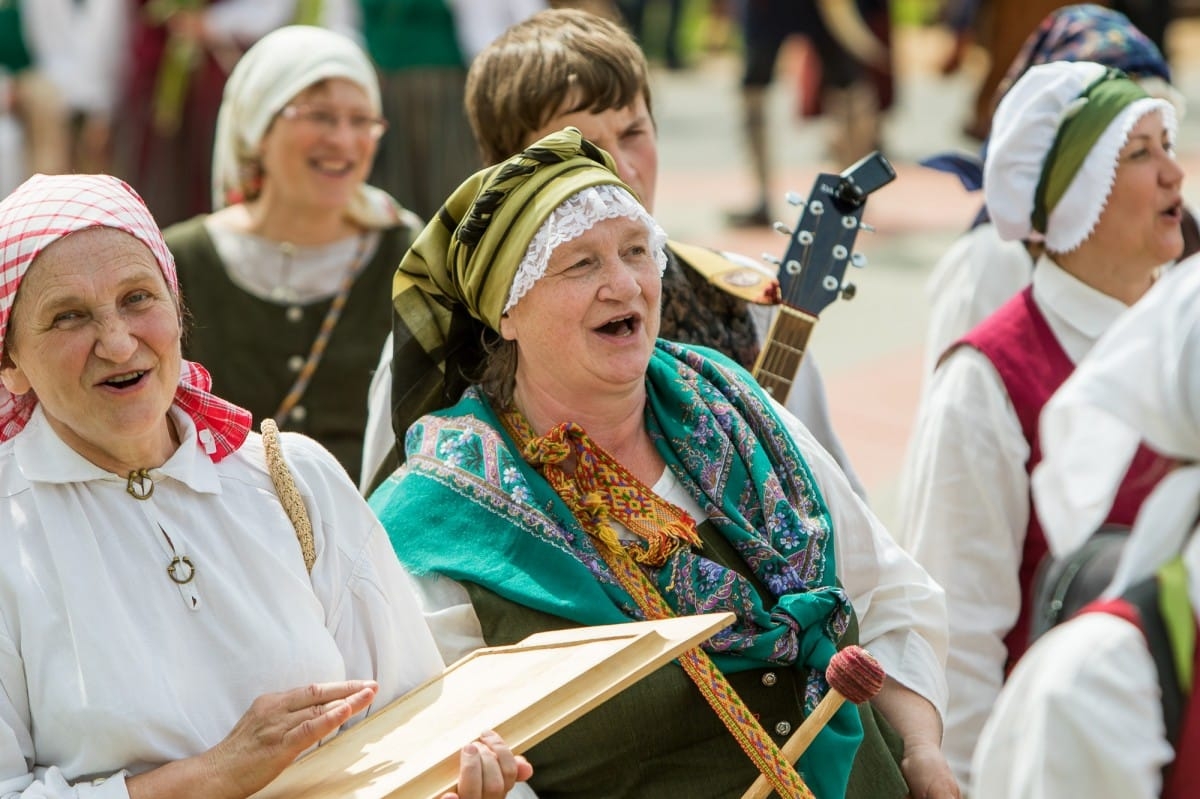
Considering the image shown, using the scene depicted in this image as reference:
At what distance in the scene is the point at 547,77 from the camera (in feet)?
12.3

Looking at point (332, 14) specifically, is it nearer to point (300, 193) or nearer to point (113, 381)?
point (300, 193)

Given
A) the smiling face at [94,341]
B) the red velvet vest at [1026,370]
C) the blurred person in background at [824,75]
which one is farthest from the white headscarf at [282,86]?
the blurred person in background at [824,75]

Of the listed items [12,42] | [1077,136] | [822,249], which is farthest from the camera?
[12,42]

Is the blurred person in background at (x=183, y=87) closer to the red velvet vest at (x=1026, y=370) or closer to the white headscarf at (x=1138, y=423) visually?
the red velvet vest at (x=1026, y=370)

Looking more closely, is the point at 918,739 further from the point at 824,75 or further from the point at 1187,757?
the point at 824,75

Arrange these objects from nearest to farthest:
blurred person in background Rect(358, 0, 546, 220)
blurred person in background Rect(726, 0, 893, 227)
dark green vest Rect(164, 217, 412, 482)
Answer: dark green vest Rect(164, 217, 412, 482), blurred person in background Rect(358, 0, 546, 220), blurred person in background Rect(726, 0, 893, 227)

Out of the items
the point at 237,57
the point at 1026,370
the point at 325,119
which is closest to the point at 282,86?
the point at 325,119

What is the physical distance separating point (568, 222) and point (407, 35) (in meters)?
4.71

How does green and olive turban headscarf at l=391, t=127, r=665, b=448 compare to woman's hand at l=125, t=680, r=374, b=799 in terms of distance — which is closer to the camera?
woman's hand at l=125, t=680, r=374, b=799

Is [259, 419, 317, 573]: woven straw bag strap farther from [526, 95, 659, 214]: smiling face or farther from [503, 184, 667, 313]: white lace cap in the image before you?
[526, 95, 659, 214]: smiling face

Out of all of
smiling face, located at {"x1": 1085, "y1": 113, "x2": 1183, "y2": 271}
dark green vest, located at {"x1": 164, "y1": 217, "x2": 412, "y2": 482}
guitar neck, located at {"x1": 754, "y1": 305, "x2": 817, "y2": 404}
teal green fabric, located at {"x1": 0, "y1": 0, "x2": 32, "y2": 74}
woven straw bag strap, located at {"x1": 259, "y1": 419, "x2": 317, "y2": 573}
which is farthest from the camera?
teal green fabric, located at {"x1": 0, "y1": 0, "x2": 32, "y2": 74}

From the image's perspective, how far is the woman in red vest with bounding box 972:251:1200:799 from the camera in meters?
1.97

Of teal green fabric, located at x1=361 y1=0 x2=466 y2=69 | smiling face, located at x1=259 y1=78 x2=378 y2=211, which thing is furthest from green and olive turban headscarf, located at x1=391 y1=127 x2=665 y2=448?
teal green fabric, located at x1=361 y1=0 x2=466 y2=69

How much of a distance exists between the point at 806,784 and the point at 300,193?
246cm
